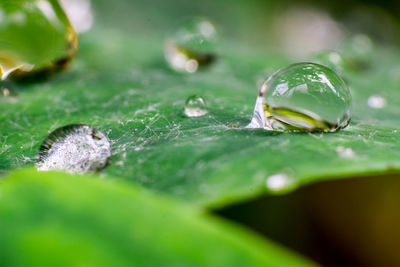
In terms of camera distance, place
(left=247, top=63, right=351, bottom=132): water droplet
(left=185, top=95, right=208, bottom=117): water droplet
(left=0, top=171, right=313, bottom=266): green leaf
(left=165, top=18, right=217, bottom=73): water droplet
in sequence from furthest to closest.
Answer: (left=165, top=18, right=217, bottom=73): water droplet
(left=185, top=95, right=208, bottom=117): water droplet
(left=247, top=63, right=351, bottom=132): water droplet
(left=0, top=171, right=313, bottom=266): green leaf

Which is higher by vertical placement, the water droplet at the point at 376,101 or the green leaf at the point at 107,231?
the water droplet at the point at 376,101

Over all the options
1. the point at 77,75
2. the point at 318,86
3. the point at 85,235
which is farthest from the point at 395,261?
the point at 85,235

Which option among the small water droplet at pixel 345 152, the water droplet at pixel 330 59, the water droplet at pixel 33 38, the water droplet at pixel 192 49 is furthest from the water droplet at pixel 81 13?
the small water droplet at pixel 345 152

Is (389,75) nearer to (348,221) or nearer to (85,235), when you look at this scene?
(348,221)

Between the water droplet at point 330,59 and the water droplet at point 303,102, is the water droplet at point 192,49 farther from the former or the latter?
the water droplet at point 303,102

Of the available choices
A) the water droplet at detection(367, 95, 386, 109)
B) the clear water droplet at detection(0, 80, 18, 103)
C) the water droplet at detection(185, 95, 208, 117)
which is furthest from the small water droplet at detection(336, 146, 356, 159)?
the clear water droplet at detection(0, 80, 18, 103)

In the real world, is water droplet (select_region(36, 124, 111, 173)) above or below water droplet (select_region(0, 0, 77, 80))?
below

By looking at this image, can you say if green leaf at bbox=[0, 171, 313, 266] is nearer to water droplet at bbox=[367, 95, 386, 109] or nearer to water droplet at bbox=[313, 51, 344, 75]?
water droplet at bbox=[367, 95, 386, 109]
